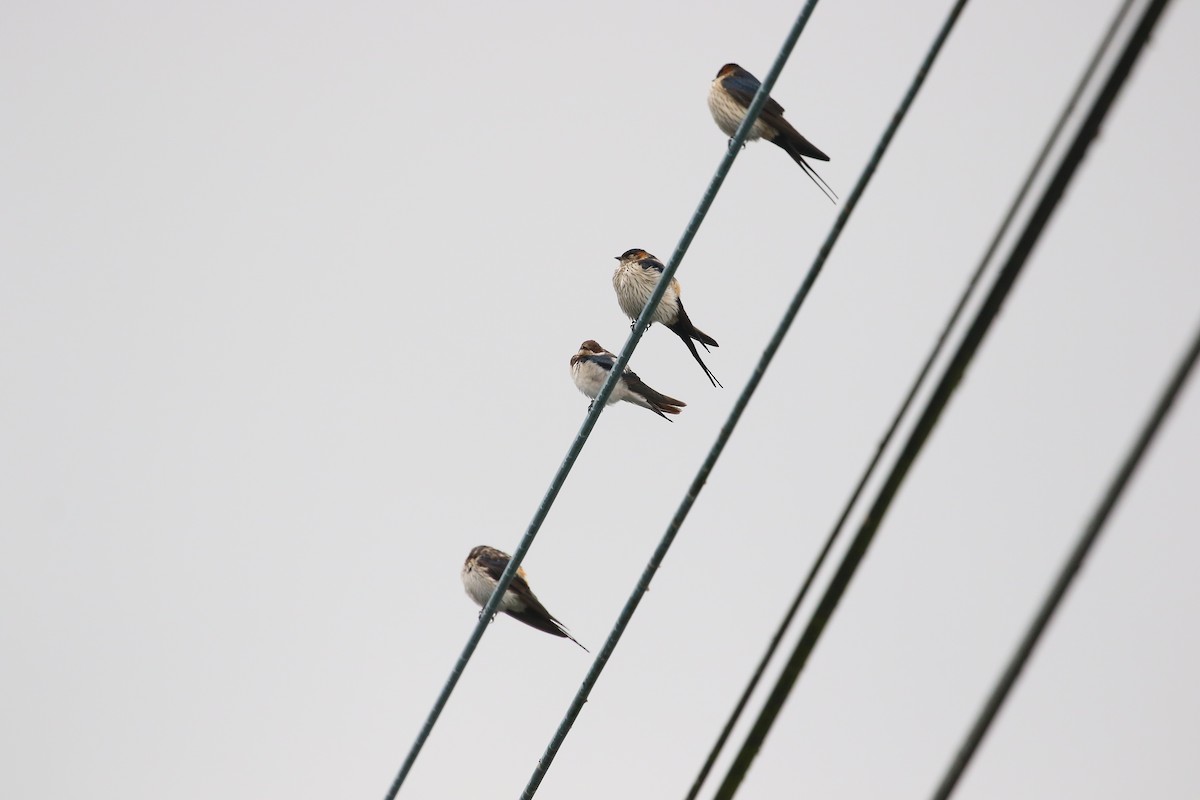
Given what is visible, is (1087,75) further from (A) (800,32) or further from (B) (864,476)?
(A) (800,32)

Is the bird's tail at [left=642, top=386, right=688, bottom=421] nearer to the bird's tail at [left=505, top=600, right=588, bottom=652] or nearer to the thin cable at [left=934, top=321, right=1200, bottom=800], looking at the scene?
the bird's tail at [left=505, top=600, right=588, bottom=652]

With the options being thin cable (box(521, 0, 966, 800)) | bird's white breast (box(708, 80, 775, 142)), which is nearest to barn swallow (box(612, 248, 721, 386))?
bird's white breast (box(708, 80, 775, 142))

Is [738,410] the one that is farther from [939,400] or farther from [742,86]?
[742,86]

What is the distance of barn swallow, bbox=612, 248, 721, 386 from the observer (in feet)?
31.5

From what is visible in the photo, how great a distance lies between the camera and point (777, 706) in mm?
2281

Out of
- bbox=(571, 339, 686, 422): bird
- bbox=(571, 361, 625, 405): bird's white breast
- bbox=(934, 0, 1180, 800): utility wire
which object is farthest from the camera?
bbox=(571, 361, 625, 405): bird's white breast

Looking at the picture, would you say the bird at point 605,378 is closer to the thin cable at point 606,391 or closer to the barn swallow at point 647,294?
the barn swallow at point 647,294

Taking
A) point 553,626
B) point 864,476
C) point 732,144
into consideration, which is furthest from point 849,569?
point 553,626

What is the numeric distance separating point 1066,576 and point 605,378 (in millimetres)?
10080

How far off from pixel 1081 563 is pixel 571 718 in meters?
4.19

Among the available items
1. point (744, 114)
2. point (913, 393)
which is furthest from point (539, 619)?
point (913, 393)

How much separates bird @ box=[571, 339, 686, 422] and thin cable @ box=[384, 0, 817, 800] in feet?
14.0

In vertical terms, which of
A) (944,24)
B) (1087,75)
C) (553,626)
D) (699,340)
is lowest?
(553,626)

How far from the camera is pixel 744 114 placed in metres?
10.2
